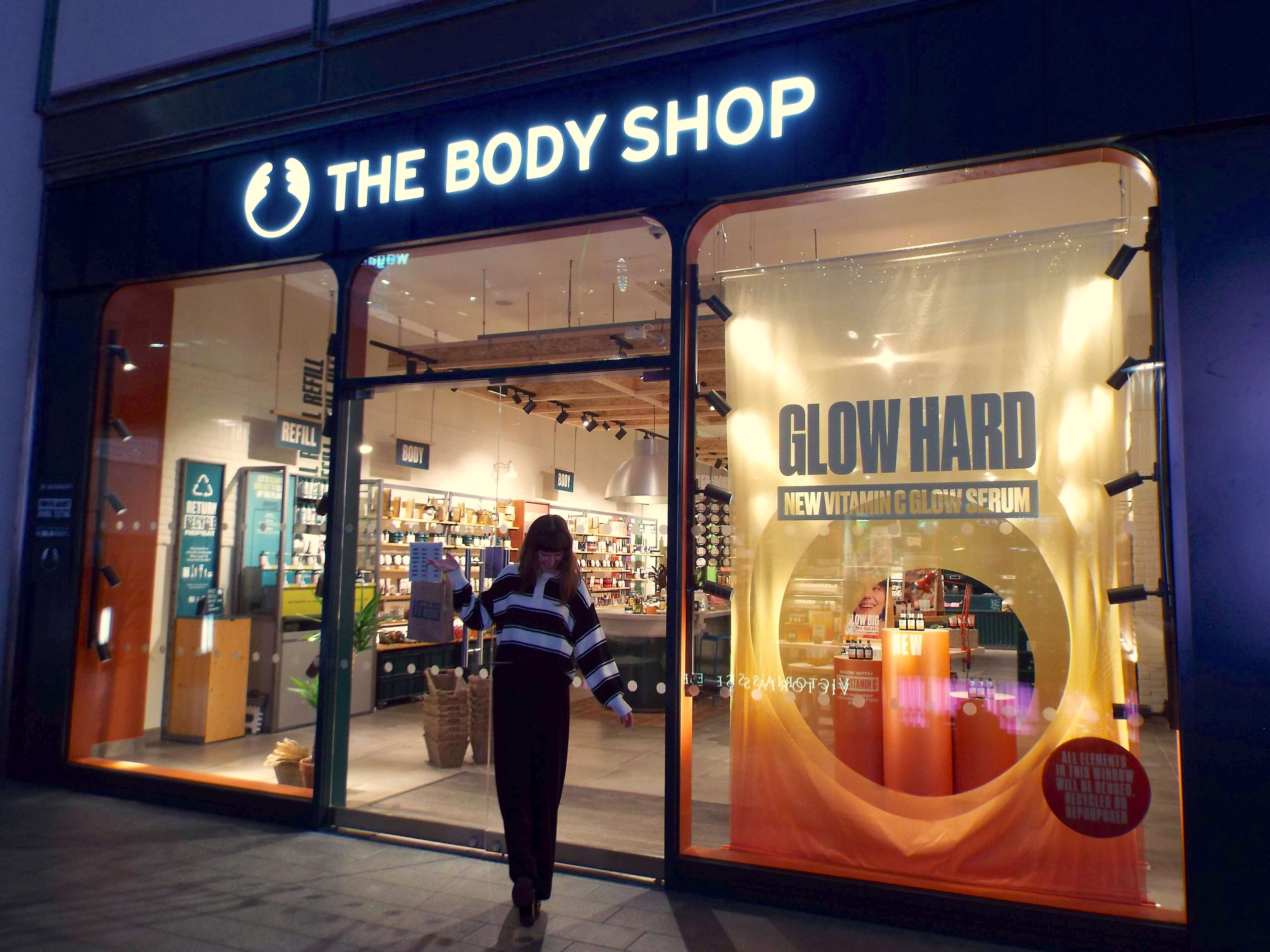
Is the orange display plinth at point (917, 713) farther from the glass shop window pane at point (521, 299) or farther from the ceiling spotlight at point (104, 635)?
the ceiling spotlight at point (104, 635)

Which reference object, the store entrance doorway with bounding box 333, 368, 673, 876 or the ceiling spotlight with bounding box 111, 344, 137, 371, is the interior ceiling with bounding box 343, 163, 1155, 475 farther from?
the ceiling spotlight with bounding box 111, 344, 137, 371

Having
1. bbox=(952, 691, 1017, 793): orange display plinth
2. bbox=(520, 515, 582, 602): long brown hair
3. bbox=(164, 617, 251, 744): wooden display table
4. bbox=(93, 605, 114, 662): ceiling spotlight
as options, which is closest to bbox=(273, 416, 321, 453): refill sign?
bbox=(164, 617, 251, 744): wooden display table

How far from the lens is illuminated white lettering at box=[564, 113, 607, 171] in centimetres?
426

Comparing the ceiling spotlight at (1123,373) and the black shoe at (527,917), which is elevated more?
the ceiling spotlight at (1123,373)

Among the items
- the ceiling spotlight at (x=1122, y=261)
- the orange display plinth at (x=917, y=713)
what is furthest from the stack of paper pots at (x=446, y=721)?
the ceiling spotlight at (x=1122, y=261)

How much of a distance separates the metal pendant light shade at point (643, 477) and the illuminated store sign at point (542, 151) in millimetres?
5329

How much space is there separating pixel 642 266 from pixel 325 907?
315cm

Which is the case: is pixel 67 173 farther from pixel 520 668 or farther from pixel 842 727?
pixel 842 727

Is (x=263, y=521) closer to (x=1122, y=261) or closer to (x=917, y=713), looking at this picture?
(x=917, y=713)

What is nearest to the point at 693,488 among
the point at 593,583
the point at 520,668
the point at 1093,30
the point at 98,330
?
the point at 520,668

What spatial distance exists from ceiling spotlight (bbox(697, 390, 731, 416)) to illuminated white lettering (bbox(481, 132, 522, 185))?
1.52 m

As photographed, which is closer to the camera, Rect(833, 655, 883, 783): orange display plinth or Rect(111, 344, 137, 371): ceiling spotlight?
Rect(833, 655, 883, 783): orange display plinth

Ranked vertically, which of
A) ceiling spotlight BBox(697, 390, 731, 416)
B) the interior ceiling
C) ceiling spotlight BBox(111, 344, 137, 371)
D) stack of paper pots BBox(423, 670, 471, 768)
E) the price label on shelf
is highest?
the interior ceiling

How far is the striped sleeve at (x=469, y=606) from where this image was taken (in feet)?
12.3
